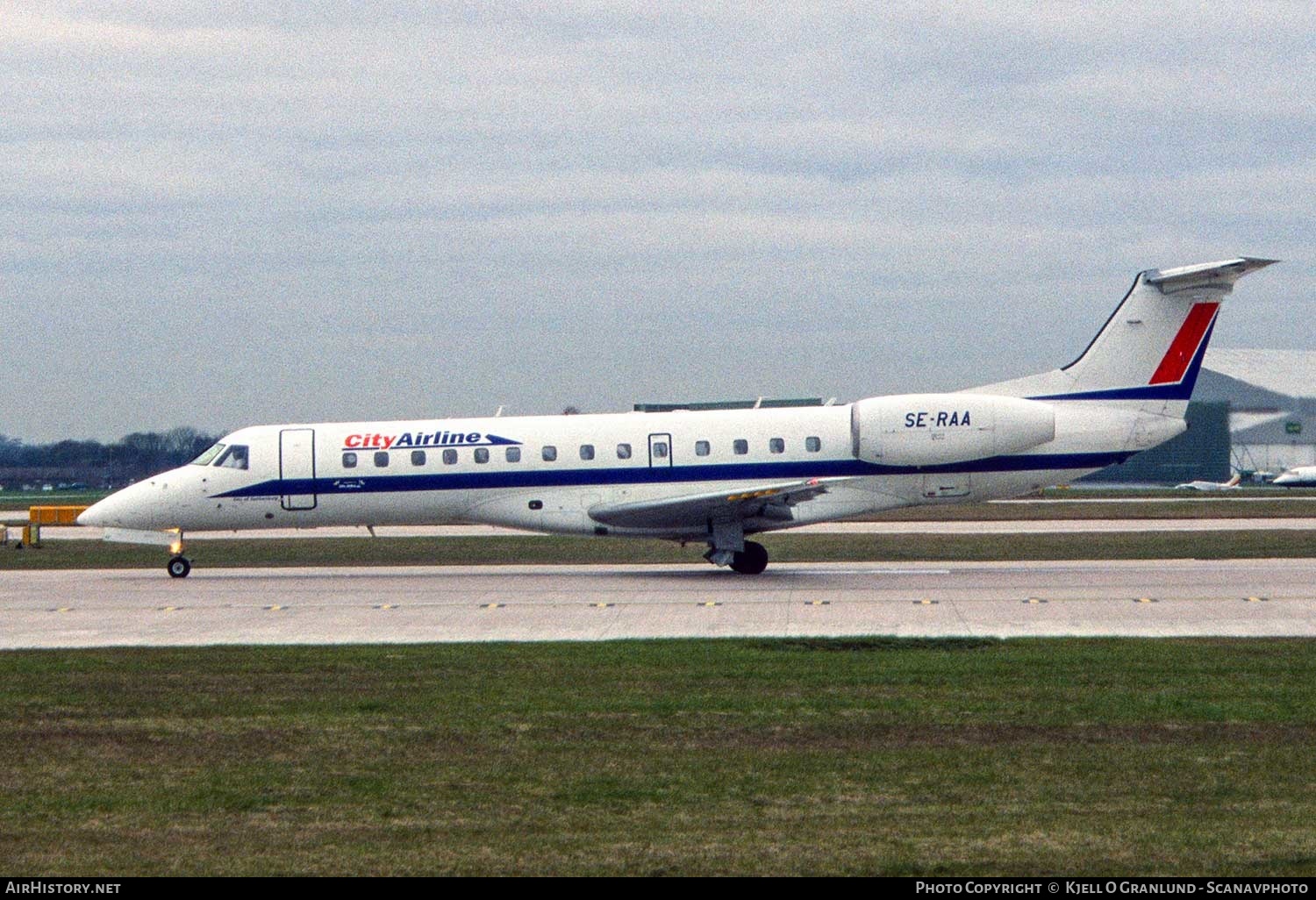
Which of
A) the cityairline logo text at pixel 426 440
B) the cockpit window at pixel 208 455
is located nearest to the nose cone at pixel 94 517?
the cockpit window at pixel 208 455

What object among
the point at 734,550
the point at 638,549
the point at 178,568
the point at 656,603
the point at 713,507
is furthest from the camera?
the point at 638,549

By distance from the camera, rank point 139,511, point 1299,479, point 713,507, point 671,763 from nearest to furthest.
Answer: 1. point 671,763
2. point 713,507
3. point 139,511
4. point 1299,479

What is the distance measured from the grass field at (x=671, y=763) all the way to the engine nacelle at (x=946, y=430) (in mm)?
11548

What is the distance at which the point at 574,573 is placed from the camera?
97.9 ft

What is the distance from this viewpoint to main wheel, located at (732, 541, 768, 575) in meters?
28.9

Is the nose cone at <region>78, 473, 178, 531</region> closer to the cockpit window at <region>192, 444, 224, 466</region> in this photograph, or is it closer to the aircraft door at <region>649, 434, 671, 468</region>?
the cockpit window at <region>192, 444, 224, 466</region>

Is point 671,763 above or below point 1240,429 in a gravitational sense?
below

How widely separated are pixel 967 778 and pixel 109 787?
6029mm

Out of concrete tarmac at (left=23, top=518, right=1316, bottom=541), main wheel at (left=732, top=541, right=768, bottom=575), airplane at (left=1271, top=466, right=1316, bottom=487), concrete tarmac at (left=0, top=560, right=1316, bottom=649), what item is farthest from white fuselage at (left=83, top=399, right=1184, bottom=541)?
airplane at (left=1271, top=466, right=1316, bottom=487)

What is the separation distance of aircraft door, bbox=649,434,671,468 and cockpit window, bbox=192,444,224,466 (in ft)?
28.7

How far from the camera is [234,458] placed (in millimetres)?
29906

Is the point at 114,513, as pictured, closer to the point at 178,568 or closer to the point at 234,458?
the point at 178,568

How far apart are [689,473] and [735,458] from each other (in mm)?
949

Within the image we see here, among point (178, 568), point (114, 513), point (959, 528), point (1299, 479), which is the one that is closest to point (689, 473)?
point (178, 568)
